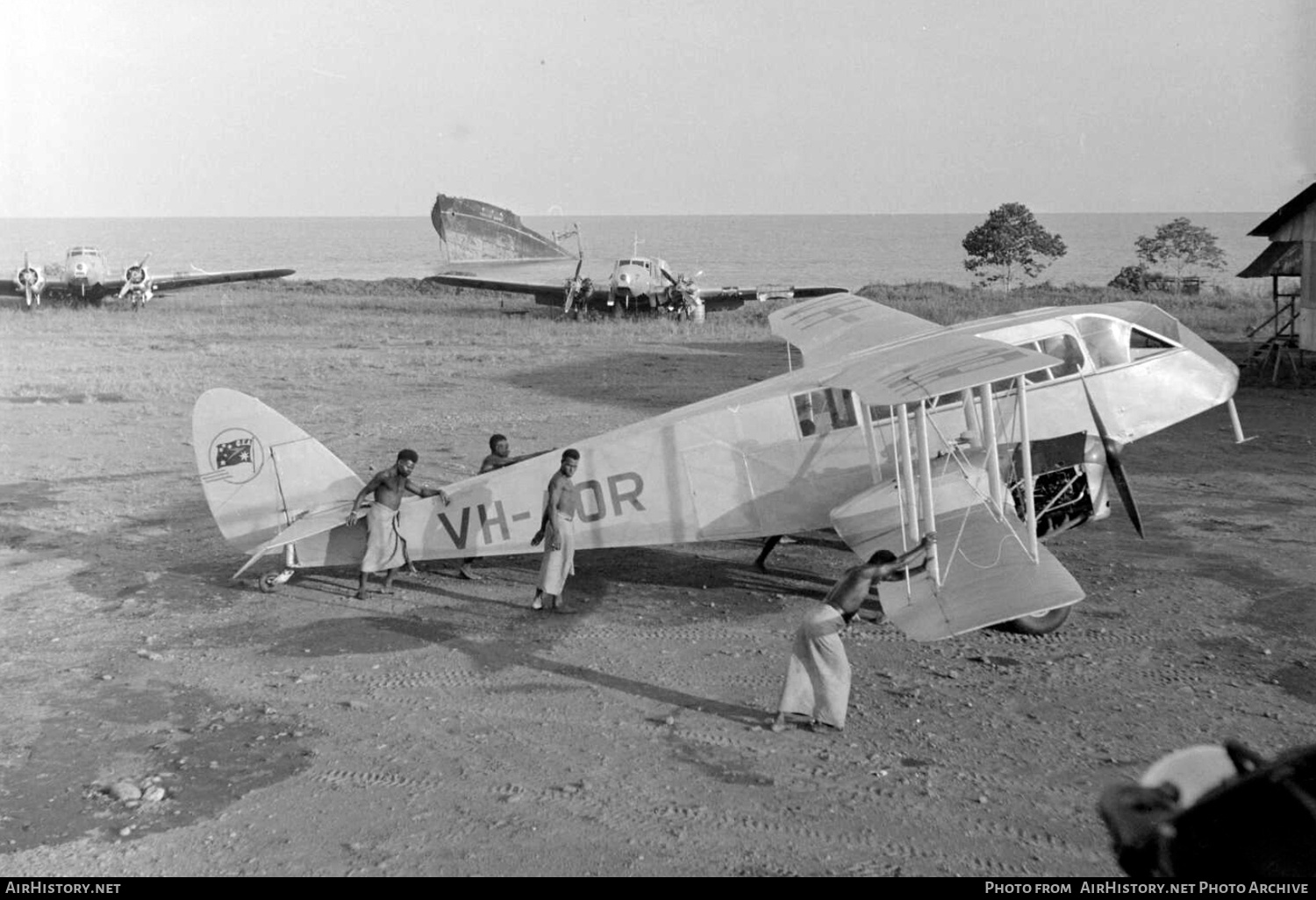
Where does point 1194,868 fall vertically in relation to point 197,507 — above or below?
above

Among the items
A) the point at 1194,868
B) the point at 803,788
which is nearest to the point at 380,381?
the point at 803,788

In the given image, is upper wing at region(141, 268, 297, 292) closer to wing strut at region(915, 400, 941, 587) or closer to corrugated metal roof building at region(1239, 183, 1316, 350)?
corrugated metal roof building at region(1239, 183, 1316, 350)

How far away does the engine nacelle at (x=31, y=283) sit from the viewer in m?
41.7

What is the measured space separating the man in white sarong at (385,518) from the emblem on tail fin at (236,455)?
1061 mm

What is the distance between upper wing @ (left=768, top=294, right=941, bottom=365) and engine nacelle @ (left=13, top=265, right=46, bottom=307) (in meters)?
36.4

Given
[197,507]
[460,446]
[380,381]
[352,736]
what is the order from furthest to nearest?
[380,381], [460,446], [197,507], [352,736]

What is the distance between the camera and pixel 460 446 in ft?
57.0

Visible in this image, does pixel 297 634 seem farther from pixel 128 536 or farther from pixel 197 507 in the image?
pixel 197 507

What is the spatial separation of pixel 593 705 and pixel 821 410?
153 inches

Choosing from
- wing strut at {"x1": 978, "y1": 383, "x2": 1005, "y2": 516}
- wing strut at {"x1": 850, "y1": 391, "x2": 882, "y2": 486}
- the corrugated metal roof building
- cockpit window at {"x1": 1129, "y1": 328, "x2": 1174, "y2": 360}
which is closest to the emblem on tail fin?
wing strut at {"x1": 850, "y1": 391, "x2": 882, "y2": 486}

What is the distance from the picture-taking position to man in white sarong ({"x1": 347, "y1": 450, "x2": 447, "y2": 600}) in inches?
413

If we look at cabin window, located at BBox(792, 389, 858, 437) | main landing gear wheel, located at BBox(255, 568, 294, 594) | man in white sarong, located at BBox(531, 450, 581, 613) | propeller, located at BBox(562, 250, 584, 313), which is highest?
propeller, located at BBox(562, 250, 584, 313)

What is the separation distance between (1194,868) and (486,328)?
33118 millimetres

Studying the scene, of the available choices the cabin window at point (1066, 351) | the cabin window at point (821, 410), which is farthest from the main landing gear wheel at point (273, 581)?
the cabin window at point (1066, 351)
